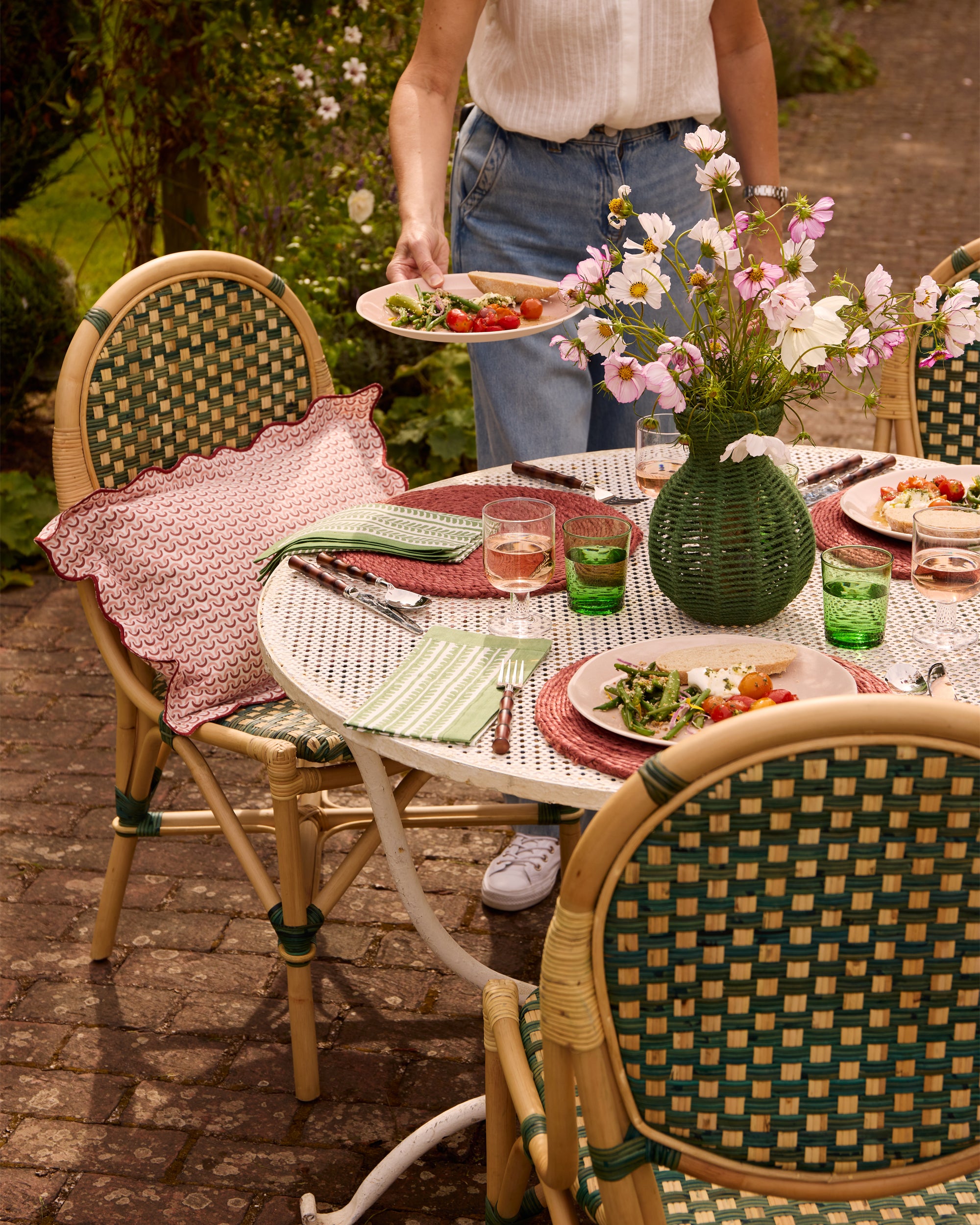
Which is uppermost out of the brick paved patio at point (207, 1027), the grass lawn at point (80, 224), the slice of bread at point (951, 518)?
the slice of bread at point (951, 518)

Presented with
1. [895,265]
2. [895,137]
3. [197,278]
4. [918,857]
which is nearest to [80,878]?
[197,278]

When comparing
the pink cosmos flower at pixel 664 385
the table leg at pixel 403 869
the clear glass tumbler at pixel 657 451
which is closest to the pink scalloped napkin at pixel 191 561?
the table leg at pixel 403 869

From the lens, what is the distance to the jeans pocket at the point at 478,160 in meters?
2.68

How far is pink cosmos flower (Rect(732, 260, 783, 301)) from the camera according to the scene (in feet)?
5.42

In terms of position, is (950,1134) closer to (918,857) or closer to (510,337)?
(918,857)

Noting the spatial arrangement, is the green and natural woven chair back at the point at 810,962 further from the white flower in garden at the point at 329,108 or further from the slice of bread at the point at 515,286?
the white flower in garden at the point at 329,108

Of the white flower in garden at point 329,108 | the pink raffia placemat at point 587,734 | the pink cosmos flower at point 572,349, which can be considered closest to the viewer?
the pink raffia placemat at point 587,734

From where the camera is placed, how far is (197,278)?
2646 mm

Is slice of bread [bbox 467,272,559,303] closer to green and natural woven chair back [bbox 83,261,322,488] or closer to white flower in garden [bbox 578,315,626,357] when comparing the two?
green and natural woven chair back [bbox 83,261,322,488]

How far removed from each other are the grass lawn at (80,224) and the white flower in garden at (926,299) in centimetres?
471

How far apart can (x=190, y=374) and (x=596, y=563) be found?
1.07 meters

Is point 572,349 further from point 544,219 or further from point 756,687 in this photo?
point 544,219

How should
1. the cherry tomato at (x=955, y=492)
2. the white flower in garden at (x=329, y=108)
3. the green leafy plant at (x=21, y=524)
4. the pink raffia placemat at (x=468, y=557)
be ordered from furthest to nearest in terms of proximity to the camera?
1. the white flower in garden at (x=329, y=108)
2. the green leafy plant at (x=21, y=524)
3. the cherry tomato at (x=955, y=492)
4. the pink raffia placemat at (x=468, y=557)

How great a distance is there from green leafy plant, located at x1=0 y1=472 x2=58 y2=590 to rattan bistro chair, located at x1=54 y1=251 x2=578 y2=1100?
197 centimetres
